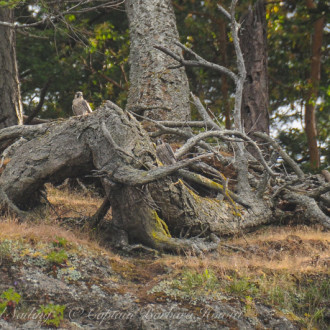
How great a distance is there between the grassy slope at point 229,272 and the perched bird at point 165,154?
4.64 ft

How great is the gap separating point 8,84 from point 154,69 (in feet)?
11.5

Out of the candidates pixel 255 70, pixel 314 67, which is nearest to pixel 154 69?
pixel 255 70

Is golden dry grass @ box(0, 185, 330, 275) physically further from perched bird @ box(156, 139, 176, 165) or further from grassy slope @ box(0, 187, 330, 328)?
perched bird @ box(156, 139, 176, 165)

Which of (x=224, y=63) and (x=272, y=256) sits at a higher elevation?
(x=224, y=63)

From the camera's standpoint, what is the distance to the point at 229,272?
6281mm

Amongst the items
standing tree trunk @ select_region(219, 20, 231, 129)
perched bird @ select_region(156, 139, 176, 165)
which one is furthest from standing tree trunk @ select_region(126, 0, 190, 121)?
standing tree trunk @ select_region(219, 20, 231, 129)

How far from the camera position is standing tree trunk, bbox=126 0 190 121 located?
38.4ft

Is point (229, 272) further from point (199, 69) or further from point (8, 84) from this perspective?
point (199, 69)

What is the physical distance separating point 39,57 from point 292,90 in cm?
888

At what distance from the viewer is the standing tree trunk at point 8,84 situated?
1221 cm

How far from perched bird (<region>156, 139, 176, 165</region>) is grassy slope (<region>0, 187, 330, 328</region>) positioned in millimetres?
1414

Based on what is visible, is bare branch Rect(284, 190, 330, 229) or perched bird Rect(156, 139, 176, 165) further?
bare branch Rect(284, 190, 330, 229)

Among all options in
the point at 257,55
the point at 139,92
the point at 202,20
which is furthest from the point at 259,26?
the point at 139,92

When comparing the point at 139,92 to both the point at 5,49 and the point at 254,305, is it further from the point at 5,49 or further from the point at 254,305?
the point at 254,305
